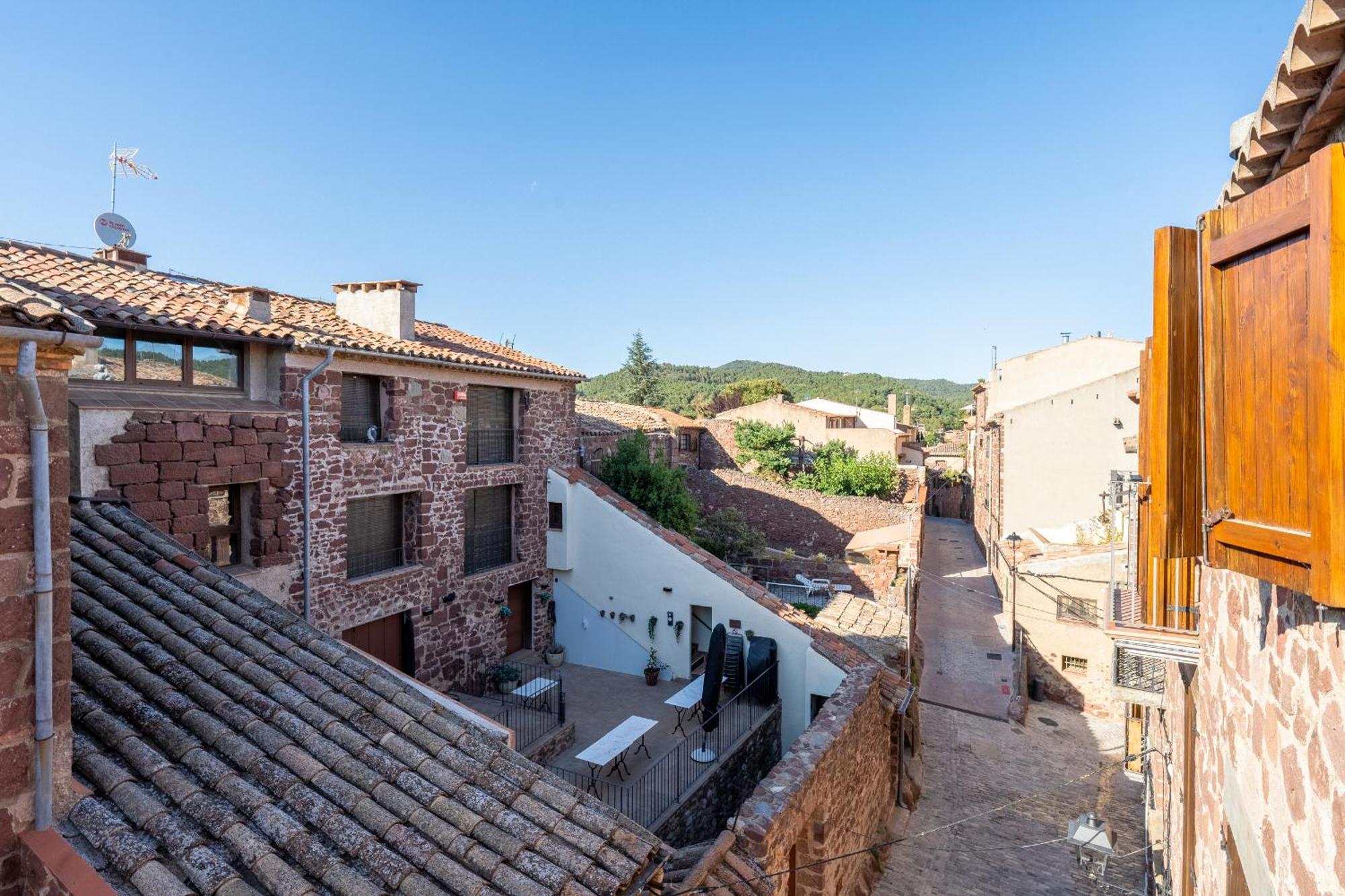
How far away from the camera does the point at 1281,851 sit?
2729 mm

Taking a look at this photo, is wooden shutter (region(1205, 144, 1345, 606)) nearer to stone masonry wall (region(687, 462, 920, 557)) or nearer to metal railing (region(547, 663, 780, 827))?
metal railing (region(547, 663, 780, 827))

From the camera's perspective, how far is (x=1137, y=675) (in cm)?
1005

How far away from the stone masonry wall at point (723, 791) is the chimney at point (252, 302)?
10.2 meters

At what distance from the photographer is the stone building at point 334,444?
9617 mm

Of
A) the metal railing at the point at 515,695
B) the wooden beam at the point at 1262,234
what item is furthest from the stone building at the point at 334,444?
the wooden beam at the point at 1262,234

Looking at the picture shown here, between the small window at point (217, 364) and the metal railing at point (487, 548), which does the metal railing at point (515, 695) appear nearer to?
the metal railing at point (487, 548)

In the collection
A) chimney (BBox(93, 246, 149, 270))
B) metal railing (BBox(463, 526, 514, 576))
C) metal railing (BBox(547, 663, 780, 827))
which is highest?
chimney (BBox(93, 246, 149, 270))

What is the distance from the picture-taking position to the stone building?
31.6 ft

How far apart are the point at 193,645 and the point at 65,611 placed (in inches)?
76.3

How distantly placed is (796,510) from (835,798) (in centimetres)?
2002

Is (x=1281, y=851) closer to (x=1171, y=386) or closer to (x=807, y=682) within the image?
(x=1171, y=386)

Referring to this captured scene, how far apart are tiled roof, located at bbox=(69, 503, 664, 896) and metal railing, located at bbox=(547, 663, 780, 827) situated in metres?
5.48

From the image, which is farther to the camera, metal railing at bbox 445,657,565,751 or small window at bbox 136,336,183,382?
metal railing at bbox 445,657,565,751

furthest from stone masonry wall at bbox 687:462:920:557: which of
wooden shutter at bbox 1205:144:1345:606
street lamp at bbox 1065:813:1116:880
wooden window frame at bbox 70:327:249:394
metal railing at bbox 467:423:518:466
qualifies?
wooden shutter at bbox 1205:144:1345:606
